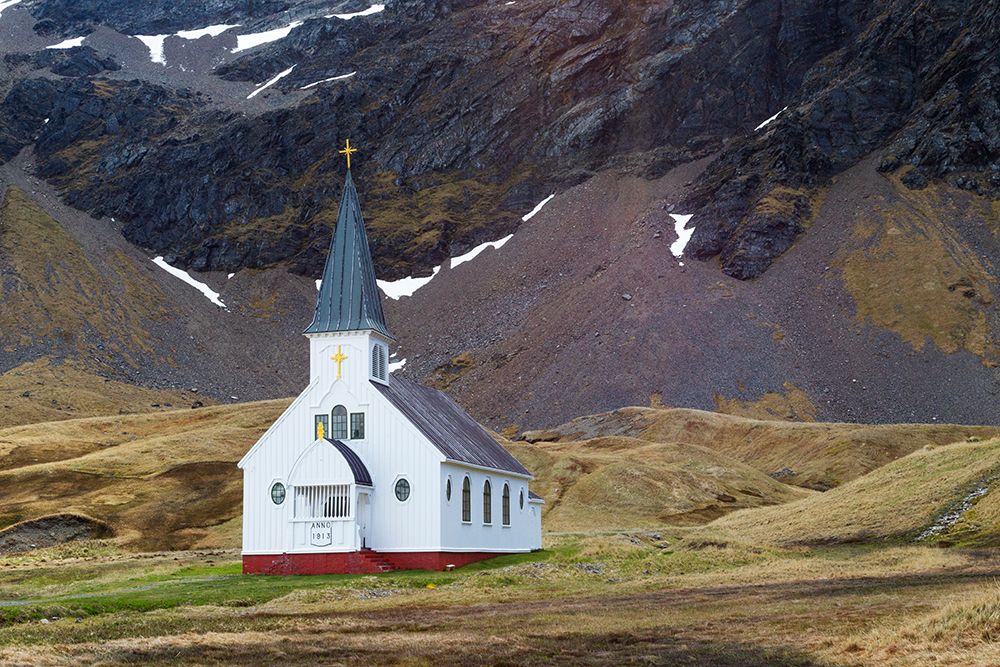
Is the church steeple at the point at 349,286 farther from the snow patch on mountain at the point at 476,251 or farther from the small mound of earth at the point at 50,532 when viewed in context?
the snow patch on mountain at the point at 476,251

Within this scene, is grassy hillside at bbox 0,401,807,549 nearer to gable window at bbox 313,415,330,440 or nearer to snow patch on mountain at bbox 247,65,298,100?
gable window at bbox 313,415,330,440

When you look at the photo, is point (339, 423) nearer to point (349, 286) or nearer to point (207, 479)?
point (349, 286)

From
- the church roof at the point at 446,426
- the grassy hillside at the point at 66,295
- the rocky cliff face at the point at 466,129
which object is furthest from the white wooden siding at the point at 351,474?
the rocky cliff face at the point at 466,129

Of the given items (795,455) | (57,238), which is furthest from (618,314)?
(57,238)

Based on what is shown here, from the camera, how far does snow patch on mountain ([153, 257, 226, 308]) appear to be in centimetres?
14525

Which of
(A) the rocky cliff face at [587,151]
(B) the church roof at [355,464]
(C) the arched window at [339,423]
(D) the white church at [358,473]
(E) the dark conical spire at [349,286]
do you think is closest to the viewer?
(B) the church roof at [355,464]

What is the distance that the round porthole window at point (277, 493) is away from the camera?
39.6 metres

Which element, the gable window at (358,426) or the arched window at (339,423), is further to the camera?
the arched window at (339,423)

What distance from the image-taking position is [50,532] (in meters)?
52.2

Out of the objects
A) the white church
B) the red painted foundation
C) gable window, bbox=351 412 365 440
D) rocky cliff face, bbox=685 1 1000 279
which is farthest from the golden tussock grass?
the red painted foundation

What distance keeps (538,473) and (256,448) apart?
111ft

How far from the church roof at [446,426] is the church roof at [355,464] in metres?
2.28

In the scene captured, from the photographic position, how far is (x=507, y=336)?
12262 centimetres

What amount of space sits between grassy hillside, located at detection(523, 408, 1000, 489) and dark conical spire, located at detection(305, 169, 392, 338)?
4604 centimetres
